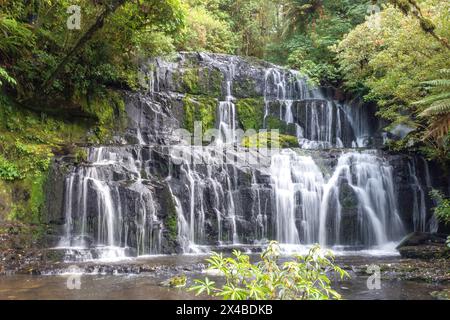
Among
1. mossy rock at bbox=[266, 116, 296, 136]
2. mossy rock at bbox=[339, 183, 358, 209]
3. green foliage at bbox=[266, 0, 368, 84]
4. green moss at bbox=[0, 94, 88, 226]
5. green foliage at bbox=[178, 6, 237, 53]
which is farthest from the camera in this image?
green foliage at bbox=[178, 6, 237, 53]

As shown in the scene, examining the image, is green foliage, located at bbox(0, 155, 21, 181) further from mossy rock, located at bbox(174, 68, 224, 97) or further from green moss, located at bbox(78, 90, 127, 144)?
mossy rock, located at bbox(174, 68, 224, 97)

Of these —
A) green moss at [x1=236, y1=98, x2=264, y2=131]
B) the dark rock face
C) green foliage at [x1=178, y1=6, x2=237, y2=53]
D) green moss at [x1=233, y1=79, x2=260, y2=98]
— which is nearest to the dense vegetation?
green moss at [x1=236, y1=98, x2=264, y2=131]

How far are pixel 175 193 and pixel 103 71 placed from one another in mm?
5801

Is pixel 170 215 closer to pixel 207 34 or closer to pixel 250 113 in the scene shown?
pixel 250 113

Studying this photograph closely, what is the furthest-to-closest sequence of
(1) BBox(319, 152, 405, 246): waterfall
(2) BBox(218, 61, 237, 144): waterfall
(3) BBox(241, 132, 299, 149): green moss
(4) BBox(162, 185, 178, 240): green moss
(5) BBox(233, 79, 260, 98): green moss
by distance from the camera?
1. (5) BBox(233, 79, 260, 98): green moss
2. (2) BBox(218, 61, 237, 144): waterfall
3. (3) BBox(241, 132, 299, 149): green moss
4. (1) BBox(319, 152, 405, 246): waterfall
5. (4) BBox(162, 185, 178, 240): green moss

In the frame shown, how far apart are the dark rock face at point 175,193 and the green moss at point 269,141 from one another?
1.55 m

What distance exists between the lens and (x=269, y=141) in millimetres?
16984

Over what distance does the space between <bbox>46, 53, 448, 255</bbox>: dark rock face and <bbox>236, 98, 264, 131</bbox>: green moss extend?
3088 mm

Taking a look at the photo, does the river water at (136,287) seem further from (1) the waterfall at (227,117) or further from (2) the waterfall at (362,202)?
(1) the waterfall at (227,117)

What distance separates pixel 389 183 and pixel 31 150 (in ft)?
37.9

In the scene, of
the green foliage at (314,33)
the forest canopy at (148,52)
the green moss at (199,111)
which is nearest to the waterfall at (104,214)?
the forest canopy at (148,52)

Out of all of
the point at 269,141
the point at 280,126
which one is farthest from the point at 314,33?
the point at 269,141

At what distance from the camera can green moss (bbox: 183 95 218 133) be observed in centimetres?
1839

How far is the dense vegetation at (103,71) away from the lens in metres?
11.9
